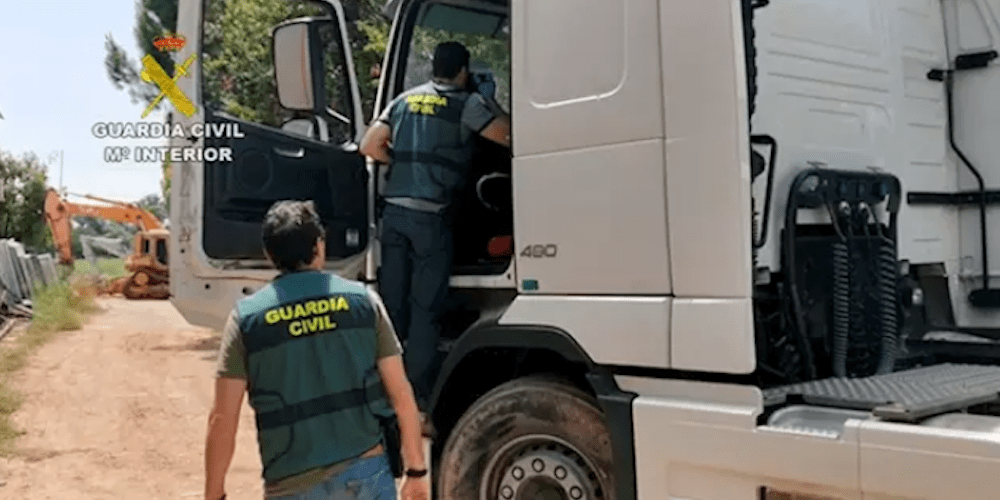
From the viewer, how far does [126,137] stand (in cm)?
1056

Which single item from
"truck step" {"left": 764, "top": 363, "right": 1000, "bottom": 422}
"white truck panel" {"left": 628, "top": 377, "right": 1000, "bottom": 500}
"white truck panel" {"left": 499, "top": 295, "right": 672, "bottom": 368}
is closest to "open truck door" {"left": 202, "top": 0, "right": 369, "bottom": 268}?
"white truck panel" {"left": 499, "top": 295, "right": 672, "bottom": 368}

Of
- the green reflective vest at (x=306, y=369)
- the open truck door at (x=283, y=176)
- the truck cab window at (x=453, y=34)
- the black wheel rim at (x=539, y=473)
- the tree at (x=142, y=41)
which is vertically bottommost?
the black wheel rim at (x=539, y=473)

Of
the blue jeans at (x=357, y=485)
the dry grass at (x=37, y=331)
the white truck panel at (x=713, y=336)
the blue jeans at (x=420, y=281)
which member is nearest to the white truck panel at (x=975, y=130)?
the white truck panel at (x=713, y=336)

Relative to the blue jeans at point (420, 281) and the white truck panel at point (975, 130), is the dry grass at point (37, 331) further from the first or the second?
the white truck panel at point (975, 130)

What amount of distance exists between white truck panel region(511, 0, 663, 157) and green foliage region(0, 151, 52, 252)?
32.9 meters

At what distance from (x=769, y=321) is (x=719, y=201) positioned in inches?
24.5

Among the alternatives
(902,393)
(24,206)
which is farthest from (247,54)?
(24,206)

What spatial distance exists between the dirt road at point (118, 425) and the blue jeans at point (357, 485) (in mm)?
3956

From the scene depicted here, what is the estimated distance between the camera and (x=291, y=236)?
9.68 feet

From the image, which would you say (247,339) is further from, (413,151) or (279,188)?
(279,188)

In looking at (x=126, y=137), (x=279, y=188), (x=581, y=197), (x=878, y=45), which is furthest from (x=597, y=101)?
(x=126, y=137)

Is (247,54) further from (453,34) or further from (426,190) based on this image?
(426,190)

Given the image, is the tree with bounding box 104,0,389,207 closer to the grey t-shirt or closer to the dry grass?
the dry grass

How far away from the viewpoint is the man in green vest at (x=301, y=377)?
2891 mm
